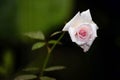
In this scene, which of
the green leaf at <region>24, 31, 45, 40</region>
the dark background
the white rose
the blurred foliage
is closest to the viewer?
the white rose

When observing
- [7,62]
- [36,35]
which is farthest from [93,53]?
[36,35]

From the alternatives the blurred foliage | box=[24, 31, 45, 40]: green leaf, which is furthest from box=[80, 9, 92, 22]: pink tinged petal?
the blurred foliage

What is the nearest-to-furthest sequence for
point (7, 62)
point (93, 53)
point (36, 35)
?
1. point (36, 35)
2. point (7, 62)
3. point (93, 53)

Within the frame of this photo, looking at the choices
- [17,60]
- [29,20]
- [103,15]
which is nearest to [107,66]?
[103,15]

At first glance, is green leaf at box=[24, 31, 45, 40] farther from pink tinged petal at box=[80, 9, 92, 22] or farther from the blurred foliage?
the blurred foliage

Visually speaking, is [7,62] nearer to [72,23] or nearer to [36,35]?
[36,35]

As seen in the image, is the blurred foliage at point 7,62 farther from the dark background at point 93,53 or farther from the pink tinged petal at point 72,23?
the pink tinged petal at point 72,23

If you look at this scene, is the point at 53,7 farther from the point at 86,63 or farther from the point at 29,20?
the point at 86,63

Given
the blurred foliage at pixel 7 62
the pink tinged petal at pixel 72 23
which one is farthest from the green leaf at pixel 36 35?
the blurred foliage at pixel 7 62

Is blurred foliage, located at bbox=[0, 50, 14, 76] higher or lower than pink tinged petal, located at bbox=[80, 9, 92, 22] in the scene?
lower
